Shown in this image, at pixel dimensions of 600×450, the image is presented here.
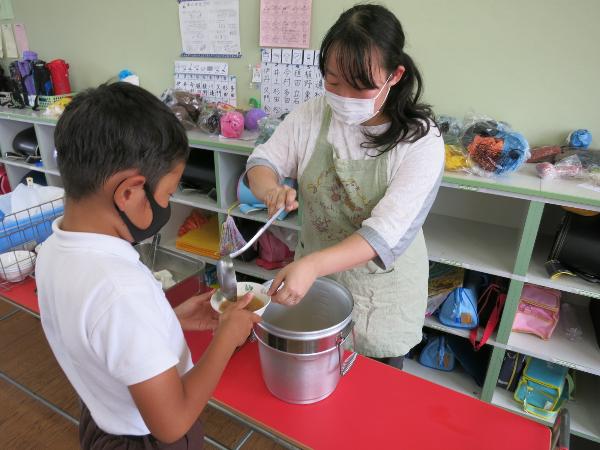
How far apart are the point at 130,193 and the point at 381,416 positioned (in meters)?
0.71

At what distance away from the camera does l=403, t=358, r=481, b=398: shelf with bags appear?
1.82 metres

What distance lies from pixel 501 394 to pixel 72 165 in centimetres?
182

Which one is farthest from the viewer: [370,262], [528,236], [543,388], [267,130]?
[267,130]

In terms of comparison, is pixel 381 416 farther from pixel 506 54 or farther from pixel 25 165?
pixel 25 165

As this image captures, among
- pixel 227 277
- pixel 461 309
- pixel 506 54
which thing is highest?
pixel 506 54

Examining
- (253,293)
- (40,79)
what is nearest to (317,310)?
(253,293)

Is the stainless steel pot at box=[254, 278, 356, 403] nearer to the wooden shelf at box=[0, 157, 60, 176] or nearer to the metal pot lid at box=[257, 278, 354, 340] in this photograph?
the metal pot lid at box=[257, 278, 354, 340]

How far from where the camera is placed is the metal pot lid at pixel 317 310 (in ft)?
3.25

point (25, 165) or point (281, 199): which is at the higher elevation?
point (281, 199)

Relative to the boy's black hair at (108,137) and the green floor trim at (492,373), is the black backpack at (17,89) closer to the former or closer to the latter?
the boy's black hair at (108,137)

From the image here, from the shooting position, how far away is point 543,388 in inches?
65.6

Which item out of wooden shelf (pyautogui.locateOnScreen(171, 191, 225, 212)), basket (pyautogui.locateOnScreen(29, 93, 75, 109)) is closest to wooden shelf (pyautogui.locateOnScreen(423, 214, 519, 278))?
wooden shelf (pyautogui.locateOnScreen(171, 191, 225, 212))

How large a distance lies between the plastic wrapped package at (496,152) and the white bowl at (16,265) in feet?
5.25

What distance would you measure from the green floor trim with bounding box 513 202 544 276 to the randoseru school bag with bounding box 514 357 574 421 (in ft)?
1.58
